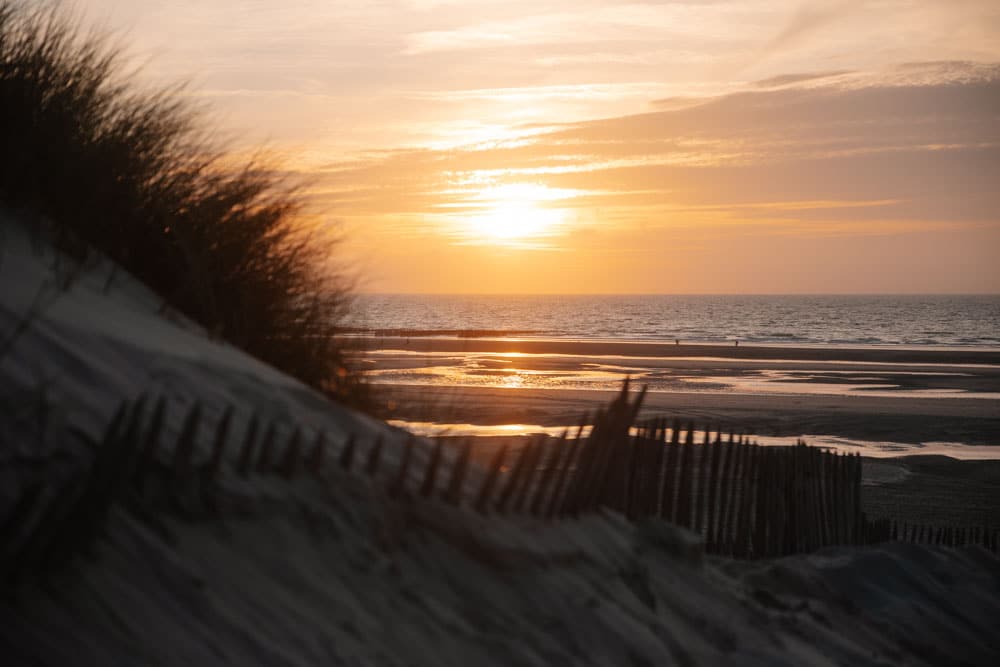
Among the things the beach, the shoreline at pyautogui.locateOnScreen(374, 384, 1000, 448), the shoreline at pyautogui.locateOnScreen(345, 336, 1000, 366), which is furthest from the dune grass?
the shoreline at pyautogui.locateOnScreen(345, 336, 1000, 366)

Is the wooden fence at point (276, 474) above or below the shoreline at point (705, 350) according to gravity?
below

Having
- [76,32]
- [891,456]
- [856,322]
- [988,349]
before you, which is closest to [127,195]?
[76,32]

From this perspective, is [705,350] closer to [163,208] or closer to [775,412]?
[775,412]

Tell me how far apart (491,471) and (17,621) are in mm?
1854

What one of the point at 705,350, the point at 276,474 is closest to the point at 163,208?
the point at 276,474

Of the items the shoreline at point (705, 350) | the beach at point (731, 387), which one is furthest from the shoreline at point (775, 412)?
the shoreline at point (705, 350)

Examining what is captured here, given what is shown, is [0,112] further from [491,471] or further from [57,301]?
[491,471]

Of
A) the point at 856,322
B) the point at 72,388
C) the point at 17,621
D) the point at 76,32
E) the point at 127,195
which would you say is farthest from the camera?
the point at 856,322

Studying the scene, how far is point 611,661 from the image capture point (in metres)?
3.68

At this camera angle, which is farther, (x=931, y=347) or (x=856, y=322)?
(x=856, y=322)

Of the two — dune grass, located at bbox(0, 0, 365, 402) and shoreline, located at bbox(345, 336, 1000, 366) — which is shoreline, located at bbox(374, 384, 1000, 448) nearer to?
dune grass, located at bbox(0, 0, 365, 402)

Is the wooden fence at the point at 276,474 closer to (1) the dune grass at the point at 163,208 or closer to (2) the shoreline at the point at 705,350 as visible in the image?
(1) the dune grass at the point at 163,208

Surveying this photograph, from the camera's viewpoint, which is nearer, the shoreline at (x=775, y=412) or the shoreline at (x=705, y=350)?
the shoreline at (x=775, y=412)

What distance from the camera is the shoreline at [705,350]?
4228cm
